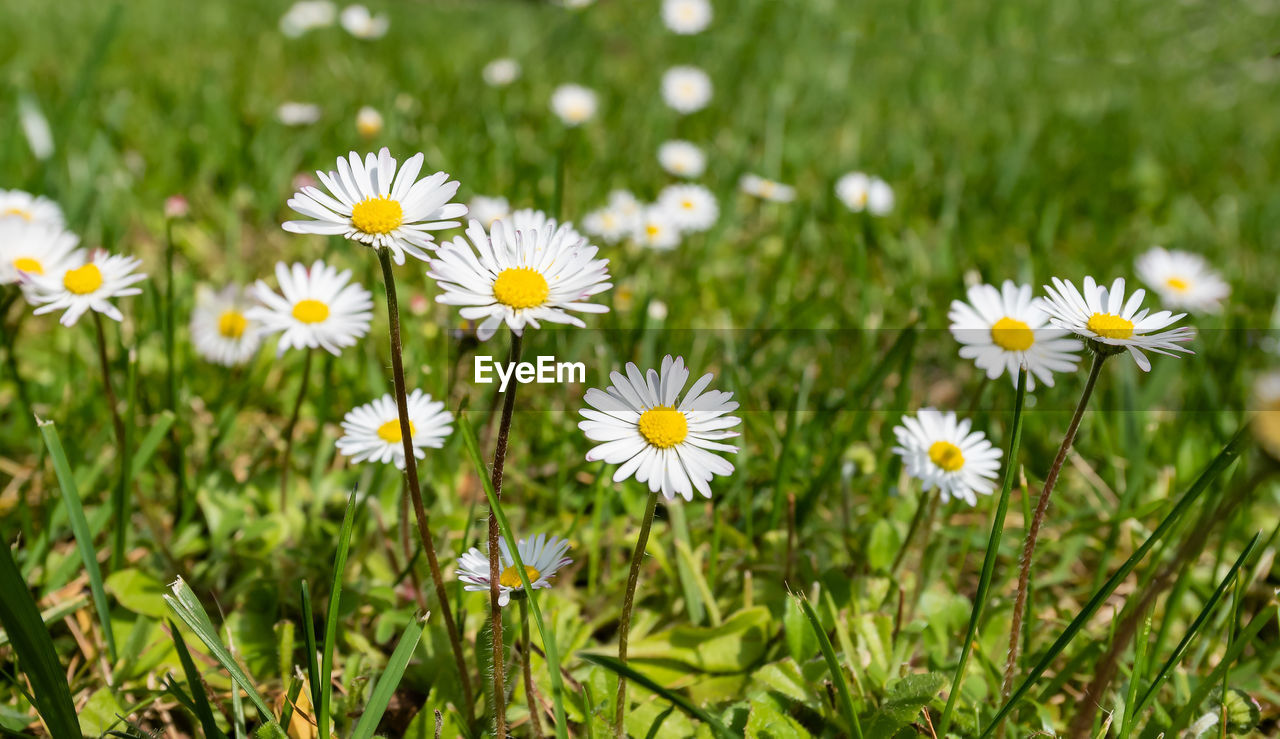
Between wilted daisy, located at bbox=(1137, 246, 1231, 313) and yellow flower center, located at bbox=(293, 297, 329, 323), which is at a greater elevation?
wilted daisy, located at bbox=(1137, 246, 1231, 313)

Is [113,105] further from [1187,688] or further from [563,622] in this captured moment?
[1187,688]

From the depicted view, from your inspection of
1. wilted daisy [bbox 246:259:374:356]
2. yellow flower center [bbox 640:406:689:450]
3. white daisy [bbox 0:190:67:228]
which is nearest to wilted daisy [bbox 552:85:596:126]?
white daisy [bbox 0:190:67:228]

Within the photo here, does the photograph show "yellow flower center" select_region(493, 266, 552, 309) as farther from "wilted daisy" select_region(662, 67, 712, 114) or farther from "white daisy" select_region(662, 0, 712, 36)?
"white daisy" select_region(662, 0, 712, 36)

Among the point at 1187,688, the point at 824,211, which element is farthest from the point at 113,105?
the point at 1187,688

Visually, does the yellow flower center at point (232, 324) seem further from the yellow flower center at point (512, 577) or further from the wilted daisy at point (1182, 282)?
the wilted daisy at point (1182, 282)

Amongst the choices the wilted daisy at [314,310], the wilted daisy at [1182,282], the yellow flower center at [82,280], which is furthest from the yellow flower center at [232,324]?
the wilted daisy at [1182,282]

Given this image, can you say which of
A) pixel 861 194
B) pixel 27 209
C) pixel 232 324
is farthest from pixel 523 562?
pixel 861 194

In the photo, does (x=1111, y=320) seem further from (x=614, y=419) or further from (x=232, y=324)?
(x=232, y=324)
